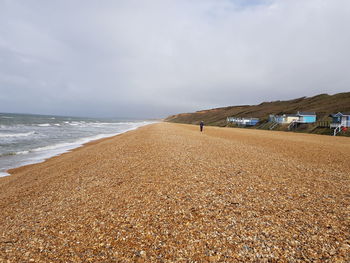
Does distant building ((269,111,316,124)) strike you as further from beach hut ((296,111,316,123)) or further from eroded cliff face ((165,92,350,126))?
eroded cliff face ((165,92,350,126))

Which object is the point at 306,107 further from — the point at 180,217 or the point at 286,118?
the point at 180,217

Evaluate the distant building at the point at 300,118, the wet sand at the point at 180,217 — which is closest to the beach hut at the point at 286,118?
the distant building at the point at 300,118

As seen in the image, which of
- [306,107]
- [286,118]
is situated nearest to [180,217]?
[286,118]

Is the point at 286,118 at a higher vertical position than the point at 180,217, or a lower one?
higher

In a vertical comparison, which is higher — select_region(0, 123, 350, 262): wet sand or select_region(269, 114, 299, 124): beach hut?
select_region(269, 114, 299, 124): beach hut

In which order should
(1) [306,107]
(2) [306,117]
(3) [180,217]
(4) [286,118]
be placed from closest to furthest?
(3) [180,217]
(2) [306,117]
(4) [286,118]
(1) [306,107]

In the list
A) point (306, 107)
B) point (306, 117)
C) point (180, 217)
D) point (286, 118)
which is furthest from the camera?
point (306, 107)

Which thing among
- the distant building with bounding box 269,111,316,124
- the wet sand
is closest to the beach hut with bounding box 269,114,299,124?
the distant building with bounding box 269,111,316,124

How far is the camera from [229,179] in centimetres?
729

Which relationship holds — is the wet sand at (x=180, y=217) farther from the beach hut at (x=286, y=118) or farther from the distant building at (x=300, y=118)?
the beach hut at (x=286, y=118)

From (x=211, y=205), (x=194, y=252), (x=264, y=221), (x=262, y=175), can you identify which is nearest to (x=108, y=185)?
(x=211, y=205)

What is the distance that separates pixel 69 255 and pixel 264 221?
13.9 ft

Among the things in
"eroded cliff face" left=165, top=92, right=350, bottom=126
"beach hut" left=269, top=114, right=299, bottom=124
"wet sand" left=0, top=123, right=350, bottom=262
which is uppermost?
"eroded cliff face" left=165, top=92, right=350, bottom=126

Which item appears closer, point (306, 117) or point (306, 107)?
point (306, 117)
